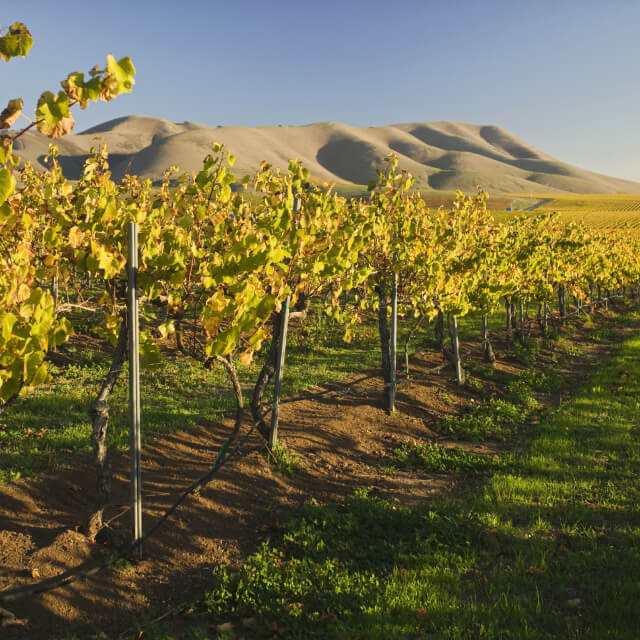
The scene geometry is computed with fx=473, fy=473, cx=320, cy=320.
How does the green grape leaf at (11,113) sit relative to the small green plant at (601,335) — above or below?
above

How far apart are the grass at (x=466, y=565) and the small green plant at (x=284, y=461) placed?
923 millimetres

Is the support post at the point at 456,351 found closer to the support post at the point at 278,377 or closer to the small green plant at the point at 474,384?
the small green plant at the point at 474,384

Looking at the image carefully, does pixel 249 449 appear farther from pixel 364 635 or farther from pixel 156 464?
pixel 364 635

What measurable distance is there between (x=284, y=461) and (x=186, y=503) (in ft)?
4.73

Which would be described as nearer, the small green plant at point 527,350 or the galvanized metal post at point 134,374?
the galvanized metal post at point 134,374

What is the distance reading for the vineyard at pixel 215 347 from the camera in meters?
3.57

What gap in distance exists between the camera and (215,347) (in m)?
3.79

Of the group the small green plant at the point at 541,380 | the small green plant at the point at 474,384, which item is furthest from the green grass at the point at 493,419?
the small green plant at the point at 541,380

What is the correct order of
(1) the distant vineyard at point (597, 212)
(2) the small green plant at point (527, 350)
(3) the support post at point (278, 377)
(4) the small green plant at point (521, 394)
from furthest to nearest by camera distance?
(1) the distant vineyard at point (597, 212) < (2) the small green plant at point (527, 350) < (4) the small green plant at point (521, 394) < (3) the support post at point (278, 377)

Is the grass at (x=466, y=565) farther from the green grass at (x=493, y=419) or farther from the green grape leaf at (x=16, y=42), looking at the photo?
the green grape leaf at (x=16, y=42)

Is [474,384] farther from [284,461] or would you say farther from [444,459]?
[284,461]

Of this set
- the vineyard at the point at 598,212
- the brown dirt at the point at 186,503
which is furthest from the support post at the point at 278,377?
the vineyard at the point at 598,212

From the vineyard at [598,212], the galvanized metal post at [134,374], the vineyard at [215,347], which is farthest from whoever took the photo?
the vineyard at [598,212]

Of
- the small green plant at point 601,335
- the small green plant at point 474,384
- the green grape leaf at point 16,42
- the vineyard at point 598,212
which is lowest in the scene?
A: the small green plant at point 474,384
